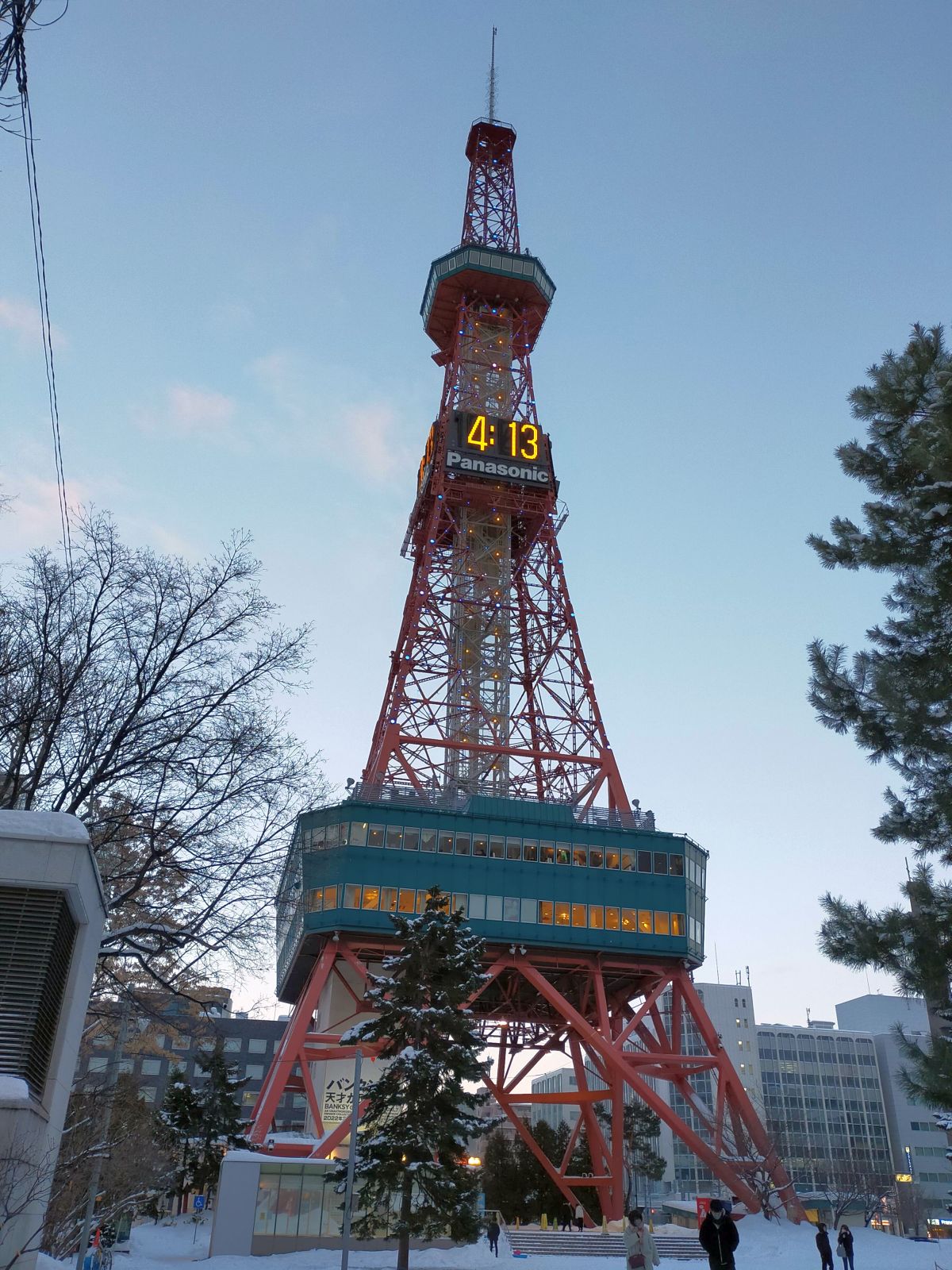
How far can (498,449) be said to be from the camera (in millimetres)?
76500

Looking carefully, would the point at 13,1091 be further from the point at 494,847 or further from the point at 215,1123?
the point at 215,1123

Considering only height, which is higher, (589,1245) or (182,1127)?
(182,1127)

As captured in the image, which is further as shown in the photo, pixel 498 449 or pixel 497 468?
pixel 498 449

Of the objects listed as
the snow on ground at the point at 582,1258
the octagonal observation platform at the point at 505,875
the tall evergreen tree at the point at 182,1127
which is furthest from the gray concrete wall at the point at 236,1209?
the octagonal observation platform at the point at 505,875

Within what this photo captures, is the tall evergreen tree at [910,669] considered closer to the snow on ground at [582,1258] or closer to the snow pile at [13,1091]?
the snow pile at [13,1091]

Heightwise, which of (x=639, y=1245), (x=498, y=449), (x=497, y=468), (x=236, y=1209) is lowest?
(x=639, y=1245)

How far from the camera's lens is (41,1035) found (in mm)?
12055

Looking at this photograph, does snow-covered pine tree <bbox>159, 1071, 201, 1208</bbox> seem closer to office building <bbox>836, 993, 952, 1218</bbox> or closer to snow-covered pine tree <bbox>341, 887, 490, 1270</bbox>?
snow-covered pine tree <bbox>341, 887, 490, 1270</bbox>

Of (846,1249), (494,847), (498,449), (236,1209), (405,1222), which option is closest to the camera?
(846,1249)

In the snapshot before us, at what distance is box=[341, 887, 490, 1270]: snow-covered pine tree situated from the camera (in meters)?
32.0

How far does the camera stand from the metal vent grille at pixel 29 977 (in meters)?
11.5

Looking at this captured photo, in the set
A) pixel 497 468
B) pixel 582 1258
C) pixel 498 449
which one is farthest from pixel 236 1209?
pixel 498 449

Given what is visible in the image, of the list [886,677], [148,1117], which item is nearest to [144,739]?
[886,677]

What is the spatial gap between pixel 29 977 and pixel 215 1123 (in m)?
48.8
